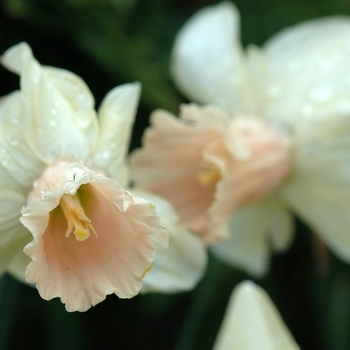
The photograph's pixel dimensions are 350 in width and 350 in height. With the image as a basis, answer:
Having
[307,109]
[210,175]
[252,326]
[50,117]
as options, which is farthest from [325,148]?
[50,117]

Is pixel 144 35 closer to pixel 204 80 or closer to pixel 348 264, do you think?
pixel 204 80

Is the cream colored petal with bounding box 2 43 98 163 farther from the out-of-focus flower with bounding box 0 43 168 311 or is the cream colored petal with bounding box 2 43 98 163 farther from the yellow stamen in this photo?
the yellow stamen

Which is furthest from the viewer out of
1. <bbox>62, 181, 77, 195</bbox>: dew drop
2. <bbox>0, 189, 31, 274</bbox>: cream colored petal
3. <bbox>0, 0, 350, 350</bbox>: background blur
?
<bbox>0, 0, 350, 350</bbox>: background blur

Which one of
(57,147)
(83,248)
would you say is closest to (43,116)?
(57,147)

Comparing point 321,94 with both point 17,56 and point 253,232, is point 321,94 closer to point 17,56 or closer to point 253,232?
point 253,232

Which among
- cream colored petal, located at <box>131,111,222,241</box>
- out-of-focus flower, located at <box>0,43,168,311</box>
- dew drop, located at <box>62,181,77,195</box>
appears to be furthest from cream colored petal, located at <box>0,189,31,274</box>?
cream colored petal, located at <box>131,111,222,241</box>

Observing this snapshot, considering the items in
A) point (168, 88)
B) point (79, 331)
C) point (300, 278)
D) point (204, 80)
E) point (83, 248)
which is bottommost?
point (300, 278)

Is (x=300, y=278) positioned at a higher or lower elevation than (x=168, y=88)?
lower

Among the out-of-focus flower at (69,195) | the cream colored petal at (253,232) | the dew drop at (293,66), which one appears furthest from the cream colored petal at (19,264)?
the dew drop at (293,66)
